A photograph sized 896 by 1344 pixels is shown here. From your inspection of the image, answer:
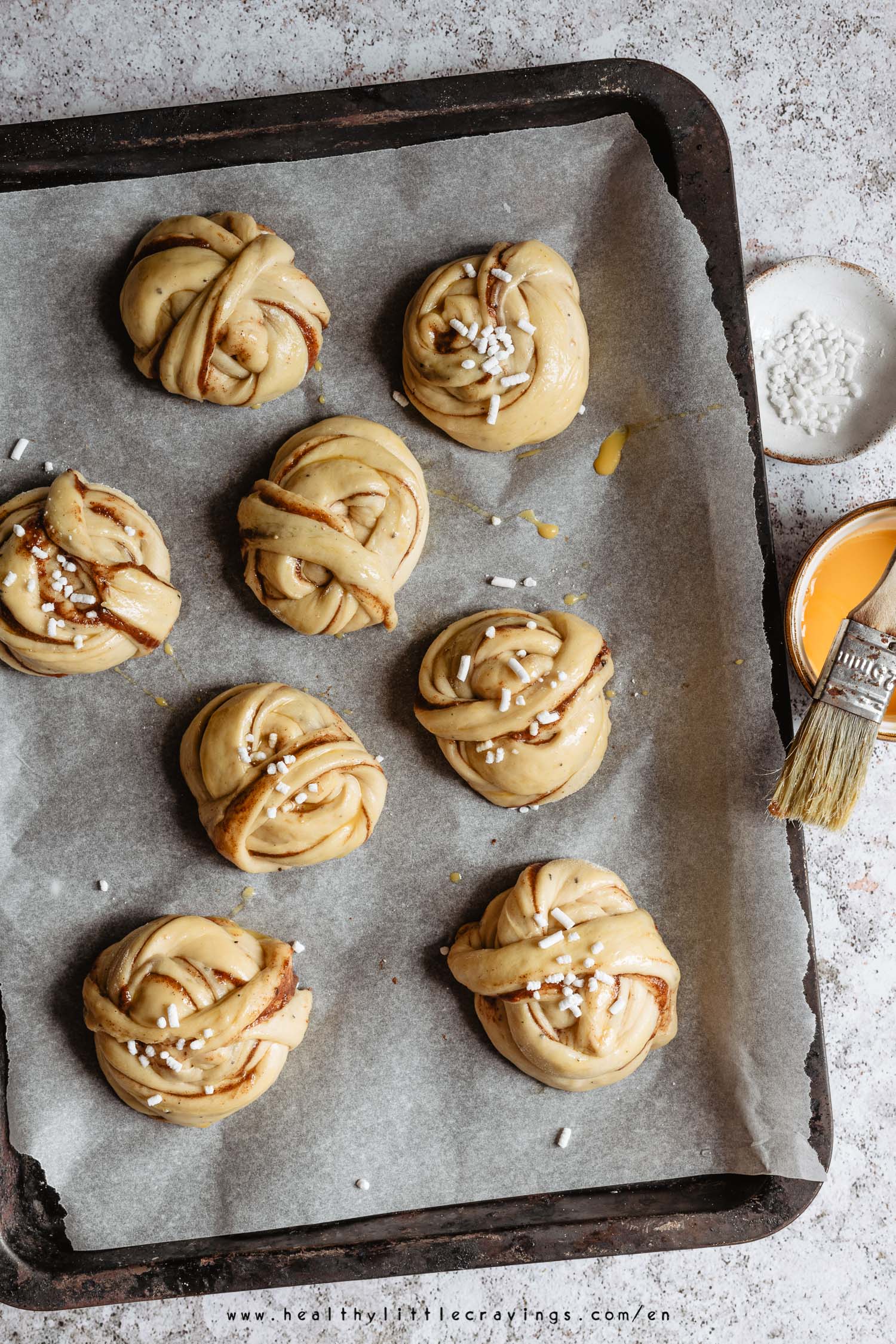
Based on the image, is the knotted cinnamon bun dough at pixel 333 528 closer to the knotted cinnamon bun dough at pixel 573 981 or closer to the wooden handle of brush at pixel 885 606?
the knotted cinnamon bun dough at pixel 573 981

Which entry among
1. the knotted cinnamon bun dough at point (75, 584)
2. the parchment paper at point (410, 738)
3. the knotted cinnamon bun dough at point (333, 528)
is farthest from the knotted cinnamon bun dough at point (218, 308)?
the knotted cinnamon bun dough at point (75, 584)

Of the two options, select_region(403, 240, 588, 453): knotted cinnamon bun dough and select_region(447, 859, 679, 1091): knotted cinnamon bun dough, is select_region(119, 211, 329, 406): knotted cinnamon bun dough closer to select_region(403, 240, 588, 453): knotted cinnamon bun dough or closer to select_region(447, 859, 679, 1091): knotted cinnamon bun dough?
select_region(403, 240, 588, 453): knotted cinnamon bun dough

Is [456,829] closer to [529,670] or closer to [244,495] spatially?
[529,670]

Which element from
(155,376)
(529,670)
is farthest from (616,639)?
(155,376)

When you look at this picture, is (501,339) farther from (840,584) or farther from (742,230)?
(840,584)

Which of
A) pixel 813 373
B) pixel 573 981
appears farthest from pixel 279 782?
pixel 813 373

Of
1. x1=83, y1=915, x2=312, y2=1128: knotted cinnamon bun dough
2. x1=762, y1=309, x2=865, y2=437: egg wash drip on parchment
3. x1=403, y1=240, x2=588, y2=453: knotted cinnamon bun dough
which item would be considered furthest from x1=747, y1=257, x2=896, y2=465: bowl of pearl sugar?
x1=83, y1=915, x2=312, y2=1128: knotted cinnamon bun dough
